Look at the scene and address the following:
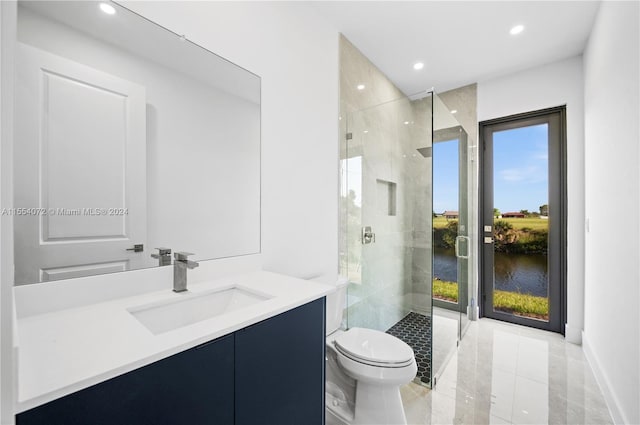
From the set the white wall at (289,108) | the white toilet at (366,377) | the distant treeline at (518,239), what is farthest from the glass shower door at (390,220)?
the distant treeline at (518,239)

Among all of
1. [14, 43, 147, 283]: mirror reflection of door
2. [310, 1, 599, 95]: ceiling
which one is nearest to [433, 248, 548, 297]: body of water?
[310, 1, 599, 95]: ceiling

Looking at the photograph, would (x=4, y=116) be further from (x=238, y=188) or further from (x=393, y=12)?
(x=393, y=12)

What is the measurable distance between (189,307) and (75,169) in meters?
0.61

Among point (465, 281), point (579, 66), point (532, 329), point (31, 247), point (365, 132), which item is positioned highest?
point (579, 66)

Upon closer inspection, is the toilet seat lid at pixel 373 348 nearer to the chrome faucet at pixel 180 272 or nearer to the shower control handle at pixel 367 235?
the shower control handle at pixel 367 235

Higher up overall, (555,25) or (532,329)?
(555,25)

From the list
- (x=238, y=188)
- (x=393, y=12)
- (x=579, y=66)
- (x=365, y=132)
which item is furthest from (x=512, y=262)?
(x=238, y=188)

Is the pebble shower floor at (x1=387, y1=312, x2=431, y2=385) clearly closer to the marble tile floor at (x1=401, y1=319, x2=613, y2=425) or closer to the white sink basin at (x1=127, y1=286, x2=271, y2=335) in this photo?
the marble tile floor at (x1=401, y1=319, x2=613, y2=425)

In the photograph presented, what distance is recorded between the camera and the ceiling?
2.01m

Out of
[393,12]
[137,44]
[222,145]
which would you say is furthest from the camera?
[393,12]

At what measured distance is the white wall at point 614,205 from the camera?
1.38m

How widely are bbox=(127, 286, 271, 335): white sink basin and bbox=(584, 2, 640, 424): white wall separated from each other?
174 cm

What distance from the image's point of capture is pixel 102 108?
104 centimetres

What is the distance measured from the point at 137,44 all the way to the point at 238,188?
27.1 inches
